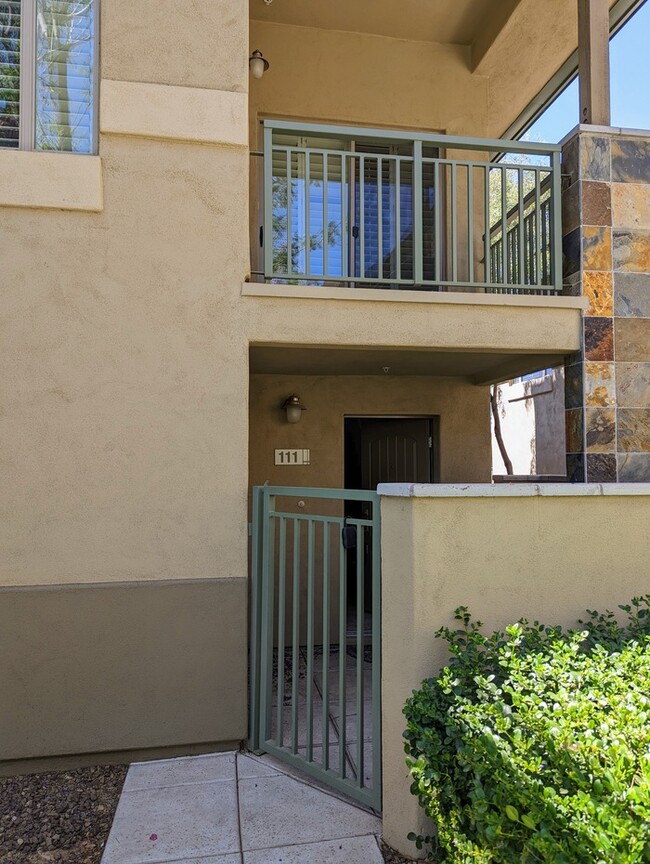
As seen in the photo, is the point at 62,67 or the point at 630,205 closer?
the point at 62,67

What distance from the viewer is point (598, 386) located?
14.3 feet

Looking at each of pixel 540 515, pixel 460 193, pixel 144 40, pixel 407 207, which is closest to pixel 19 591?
pixel 540 515

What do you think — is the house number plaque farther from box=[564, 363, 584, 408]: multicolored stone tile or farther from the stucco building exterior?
box=[564, 363, 584, 408]: multicolored stone tile

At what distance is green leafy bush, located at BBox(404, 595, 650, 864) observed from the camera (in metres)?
1.75

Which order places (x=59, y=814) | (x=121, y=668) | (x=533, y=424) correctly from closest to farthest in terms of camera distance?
(x=59, y=814) → (x=121, y=668) → (x=533, y=424)

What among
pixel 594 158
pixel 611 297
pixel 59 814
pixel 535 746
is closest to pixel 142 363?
pixel 59 814

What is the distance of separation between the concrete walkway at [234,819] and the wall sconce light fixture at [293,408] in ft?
9.96

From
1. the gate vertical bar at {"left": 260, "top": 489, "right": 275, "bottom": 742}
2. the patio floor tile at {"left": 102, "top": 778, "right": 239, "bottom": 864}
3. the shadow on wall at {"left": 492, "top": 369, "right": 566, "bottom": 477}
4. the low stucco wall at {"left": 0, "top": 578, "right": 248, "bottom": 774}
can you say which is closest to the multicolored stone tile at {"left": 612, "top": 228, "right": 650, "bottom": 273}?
the gate vertical bar at {"left": 260, "top": 489, "right": 275, "bottom": 742}

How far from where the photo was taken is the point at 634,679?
2.35 meters

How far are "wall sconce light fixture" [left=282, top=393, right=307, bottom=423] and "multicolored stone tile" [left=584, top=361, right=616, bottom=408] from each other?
258cm

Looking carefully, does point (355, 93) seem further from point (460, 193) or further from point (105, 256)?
point (105, 256)

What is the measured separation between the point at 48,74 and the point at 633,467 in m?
4.82

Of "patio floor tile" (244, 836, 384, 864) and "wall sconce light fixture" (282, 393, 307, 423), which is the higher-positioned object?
"wall sconce light fixture" (282, 393, 307, 423)

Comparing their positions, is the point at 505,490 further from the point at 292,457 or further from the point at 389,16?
the point at 389,16
